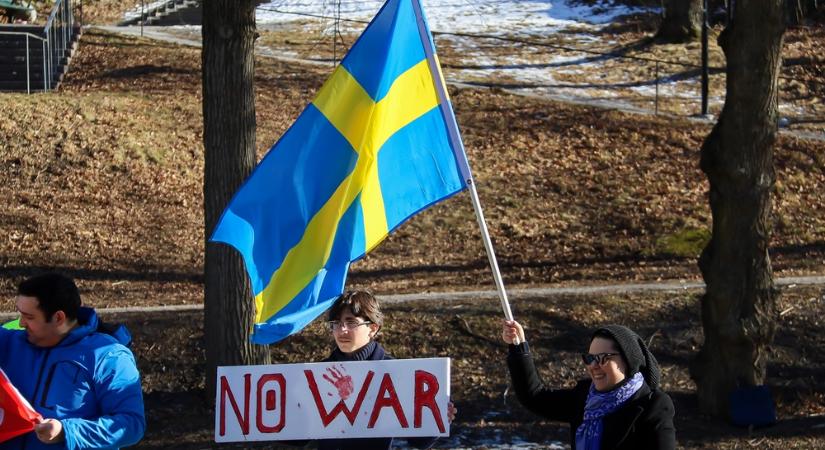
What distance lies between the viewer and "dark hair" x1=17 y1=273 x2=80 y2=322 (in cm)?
486

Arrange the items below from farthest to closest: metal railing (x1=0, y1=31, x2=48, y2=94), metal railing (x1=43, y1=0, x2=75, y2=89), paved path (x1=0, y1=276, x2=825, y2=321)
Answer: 1. metal railing (x1=43, y1=0, x2=75, y2=89)
2. metal railing (x1=0, y1=31, x2=48, y2=94)
3. paved path (x1=0, y1=276, x2=825, y2=321)

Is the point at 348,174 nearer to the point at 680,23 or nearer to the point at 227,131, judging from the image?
the point at 227,131

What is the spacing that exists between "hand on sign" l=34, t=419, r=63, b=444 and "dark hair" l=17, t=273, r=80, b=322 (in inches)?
16.6

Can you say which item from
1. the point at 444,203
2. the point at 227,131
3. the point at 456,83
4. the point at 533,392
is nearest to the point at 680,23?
the point at 456,83

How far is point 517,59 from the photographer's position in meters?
27.2

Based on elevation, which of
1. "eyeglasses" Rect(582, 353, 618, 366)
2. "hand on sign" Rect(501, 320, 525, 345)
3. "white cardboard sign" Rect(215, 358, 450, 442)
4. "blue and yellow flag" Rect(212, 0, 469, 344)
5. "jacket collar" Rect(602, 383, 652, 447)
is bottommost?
"white cardboard sign" Rect(215, 358, 450, 442)

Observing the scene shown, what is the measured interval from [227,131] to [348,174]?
402 cm

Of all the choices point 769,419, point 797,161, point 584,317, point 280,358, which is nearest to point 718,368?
point 769,419

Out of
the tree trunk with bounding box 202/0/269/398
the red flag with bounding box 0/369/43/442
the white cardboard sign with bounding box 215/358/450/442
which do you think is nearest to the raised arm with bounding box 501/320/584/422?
the white cardboard sign with bounding box 215/358/450/442

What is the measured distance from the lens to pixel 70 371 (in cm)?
491

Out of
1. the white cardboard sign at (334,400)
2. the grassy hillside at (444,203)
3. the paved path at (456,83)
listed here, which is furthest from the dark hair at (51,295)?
the paved path at (456,83)

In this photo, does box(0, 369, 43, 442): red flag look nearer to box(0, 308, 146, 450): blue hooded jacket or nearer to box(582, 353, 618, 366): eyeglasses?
box(0, 308, 146, 450): blue hooded jacket

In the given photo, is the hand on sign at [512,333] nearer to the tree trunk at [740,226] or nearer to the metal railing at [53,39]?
the tree trunk at [740,226]

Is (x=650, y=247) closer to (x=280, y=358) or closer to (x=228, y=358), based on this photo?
(x=280, y=358)
